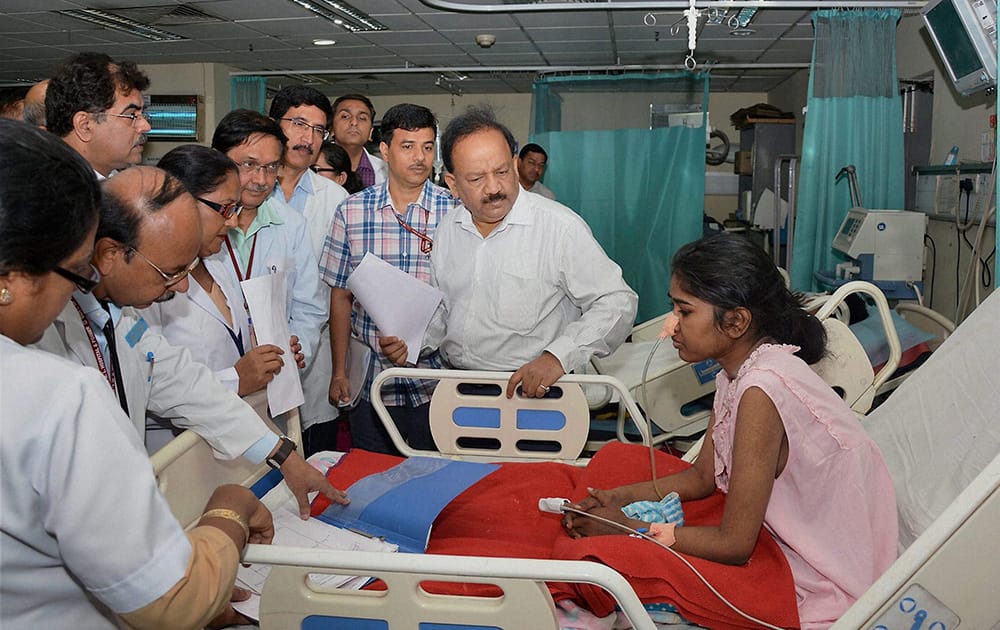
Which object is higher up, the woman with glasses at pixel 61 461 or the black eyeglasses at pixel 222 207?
the black eyeglasses at pixel 222 207

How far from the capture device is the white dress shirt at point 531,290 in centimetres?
222

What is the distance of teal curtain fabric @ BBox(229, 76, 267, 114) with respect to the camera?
7832 millimetres

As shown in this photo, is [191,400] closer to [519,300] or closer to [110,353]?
[110,353]

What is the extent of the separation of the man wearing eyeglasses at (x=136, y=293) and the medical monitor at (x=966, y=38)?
117 inches

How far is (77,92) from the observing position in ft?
7.27

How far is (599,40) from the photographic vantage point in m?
6.73

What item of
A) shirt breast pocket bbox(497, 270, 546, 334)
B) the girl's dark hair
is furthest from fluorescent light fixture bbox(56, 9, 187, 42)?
the girl's dark hair

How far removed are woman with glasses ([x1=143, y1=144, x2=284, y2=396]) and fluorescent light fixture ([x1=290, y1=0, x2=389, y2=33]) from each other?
13.3ft

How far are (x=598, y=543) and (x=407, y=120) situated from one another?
171 centimetres

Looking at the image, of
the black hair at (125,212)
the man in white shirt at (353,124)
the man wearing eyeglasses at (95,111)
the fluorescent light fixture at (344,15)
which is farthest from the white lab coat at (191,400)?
the fluorescent light fixture at (344,15)

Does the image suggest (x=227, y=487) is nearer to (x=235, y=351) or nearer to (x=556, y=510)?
(x=556, y=510)

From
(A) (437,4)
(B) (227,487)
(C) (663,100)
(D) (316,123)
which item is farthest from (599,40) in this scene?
(B) (227,487)

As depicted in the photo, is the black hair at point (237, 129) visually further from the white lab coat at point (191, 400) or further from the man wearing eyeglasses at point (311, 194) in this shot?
the white lab coat at point (191, 400)

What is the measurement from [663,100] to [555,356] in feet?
15.8
